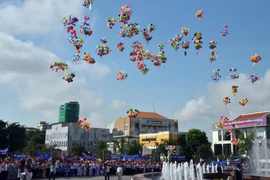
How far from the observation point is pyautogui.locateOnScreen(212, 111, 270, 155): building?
69775 millimetres

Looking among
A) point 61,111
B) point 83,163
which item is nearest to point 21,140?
point 83,163

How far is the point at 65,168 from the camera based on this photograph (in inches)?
1194

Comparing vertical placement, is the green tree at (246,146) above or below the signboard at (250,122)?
below

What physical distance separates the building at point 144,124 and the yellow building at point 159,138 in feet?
64.2

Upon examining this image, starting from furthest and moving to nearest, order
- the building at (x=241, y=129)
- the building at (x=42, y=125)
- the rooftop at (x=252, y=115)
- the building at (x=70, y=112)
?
the building at (x=42, y=125) < the building at (x=70, y=112) < the rooftop at (x=252, y=115) < the building at (x=241, y=129)

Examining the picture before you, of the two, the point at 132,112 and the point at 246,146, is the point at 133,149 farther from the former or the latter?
the point at 132,112

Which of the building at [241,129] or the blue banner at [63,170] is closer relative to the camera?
the blue banner at [63,170]

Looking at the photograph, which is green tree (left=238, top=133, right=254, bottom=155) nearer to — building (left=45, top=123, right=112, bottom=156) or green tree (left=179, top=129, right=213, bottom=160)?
green tree (left=179, top=129, right=213, bottom=160)

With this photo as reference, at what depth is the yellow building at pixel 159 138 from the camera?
3120 inches

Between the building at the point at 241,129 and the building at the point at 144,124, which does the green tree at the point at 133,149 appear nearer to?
the building at the point at 241,129

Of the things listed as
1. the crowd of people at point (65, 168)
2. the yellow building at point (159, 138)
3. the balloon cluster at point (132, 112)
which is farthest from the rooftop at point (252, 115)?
the balloon cluster at point (132, 112)

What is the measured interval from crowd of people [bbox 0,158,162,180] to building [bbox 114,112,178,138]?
72841 mm

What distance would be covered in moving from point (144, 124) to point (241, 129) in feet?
141

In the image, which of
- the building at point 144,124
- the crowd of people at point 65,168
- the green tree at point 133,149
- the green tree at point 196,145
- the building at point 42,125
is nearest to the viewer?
the crowd of people at point 65,168
